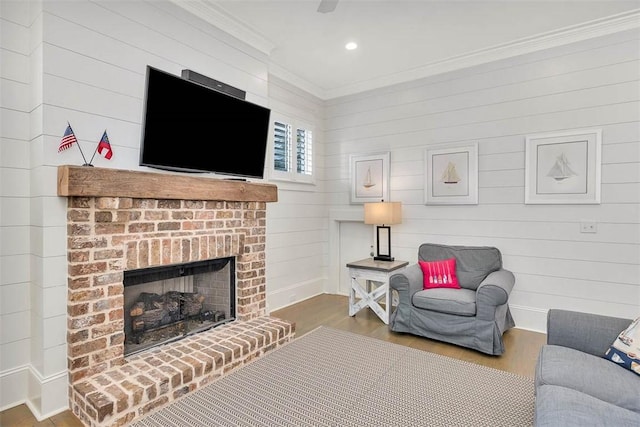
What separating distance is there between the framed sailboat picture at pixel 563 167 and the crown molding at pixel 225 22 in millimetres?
2863

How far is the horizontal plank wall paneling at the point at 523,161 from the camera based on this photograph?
121 inches

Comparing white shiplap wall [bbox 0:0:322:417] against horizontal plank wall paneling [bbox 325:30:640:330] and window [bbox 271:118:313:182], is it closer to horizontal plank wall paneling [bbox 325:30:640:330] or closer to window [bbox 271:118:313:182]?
window [bbox 271:118:313:182]

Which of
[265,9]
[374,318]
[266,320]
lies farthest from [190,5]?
[374,318]

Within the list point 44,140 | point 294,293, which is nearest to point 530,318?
point 294,293

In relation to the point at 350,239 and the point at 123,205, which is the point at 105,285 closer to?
the point at 123,205

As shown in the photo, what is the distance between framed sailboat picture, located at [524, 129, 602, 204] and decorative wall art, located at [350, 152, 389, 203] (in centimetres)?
158

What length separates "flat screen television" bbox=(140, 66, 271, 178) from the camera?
2377mm

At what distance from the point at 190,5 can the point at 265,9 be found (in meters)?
0.61

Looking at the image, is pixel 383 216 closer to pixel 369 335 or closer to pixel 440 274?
pixel 440 274

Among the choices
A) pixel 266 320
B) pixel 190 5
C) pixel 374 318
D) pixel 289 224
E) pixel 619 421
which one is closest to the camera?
pixel 619 421

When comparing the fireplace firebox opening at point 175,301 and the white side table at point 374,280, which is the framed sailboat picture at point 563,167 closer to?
the white side table at point 374,280

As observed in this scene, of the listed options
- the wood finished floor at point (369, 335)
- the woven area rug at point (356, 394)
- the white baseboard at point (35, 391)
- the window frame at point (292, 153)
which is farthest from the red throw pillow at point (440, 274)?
the white baseboard at point (35, 391)

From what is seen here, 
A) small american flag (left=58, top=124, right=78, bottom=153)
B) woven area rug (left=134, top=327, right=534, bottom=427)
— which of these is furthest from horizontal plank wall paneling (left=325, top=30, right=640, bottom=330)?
small american flag (left=58, top=124, right=78, bottom=153)

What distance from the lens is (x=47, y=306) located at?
2.07m
